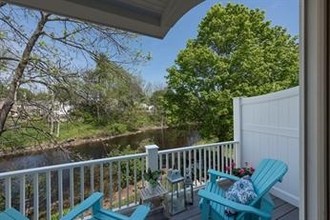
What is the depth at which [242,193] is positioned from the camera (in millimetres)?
2717

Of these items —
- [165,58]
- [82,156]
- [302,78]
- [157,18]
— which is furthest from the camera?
[165,58]

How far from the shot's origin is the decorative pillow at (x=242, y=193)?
265cm

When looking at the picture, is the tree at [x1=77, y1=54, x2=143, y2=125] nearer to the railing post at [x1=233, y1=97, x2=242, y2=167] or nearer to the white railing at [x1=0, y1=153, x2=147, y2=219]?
the white railing at [x1=0, y1=153, x2=147, y2=219]

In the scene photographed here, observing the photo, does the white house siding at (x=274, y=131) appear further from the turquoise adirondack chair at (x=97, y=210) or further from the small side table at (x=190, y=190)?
the turquoise adirondack chair at (x=97, y=210)

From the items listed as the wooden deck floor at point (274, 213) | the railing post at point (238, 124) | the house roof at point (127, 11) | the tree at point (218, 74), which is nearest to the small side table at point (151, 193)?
the wooden deck floor at point (274, 213)

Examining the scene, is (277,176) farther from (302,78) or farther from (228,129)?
(228,129)

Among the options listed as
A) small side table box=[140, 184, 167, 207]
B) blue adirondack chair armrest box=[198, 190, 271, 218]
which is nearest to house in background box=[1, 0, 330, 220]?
blue adirondack chair armrest box=[198, 190, 271, 218]

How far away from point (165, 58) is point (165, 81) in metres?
0.74

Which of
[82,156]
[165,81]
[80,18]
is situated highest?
[165,81]

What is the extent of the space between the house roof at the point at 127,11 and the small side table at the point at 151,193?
6.98 ft

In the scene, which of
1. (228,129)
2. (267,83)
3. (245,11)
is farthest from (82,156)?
(245,11)

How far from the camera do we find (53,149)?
5988 mm

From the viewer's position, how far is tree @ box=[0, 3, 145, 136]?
5.38 metres

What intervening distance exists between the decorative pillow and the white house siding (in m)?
1.08
